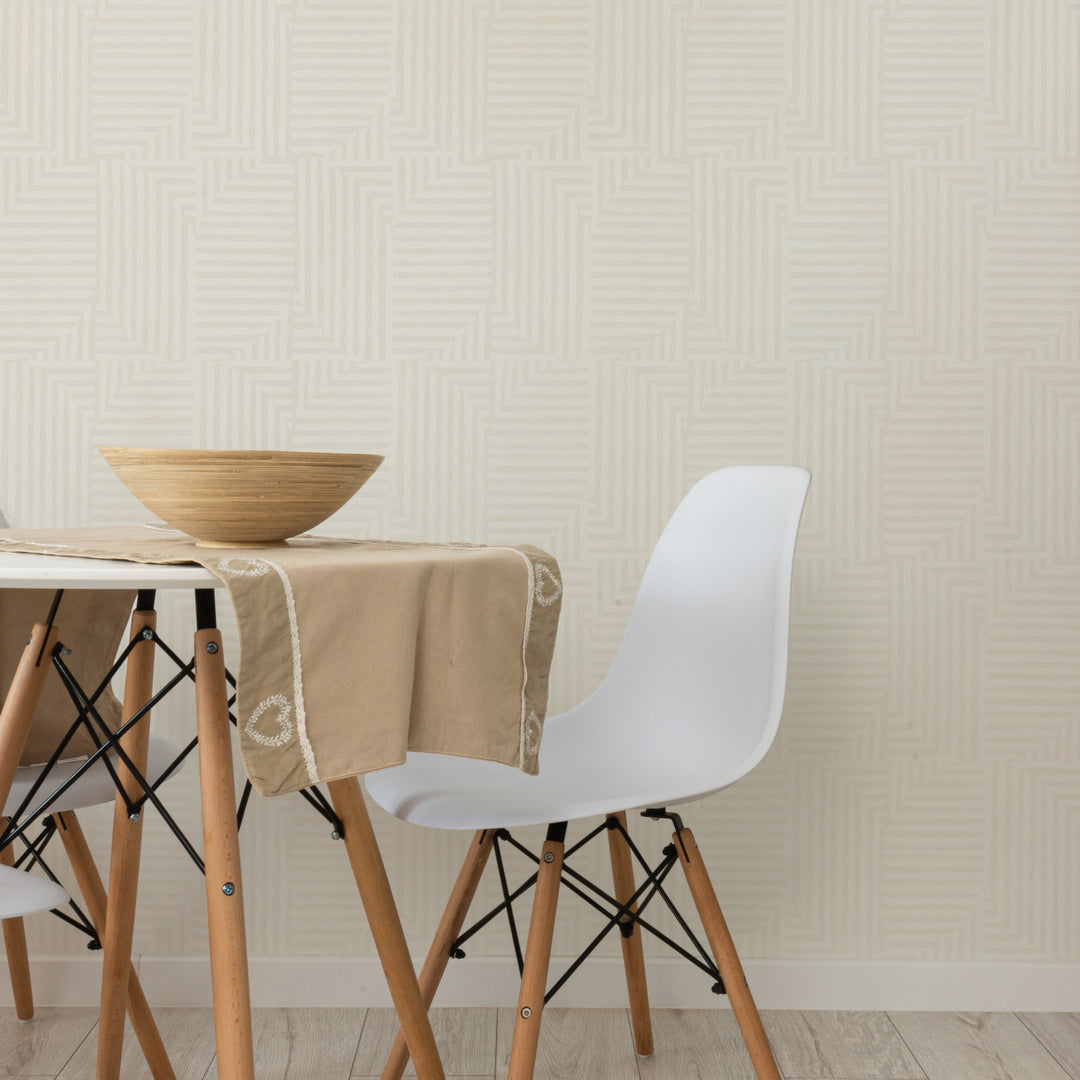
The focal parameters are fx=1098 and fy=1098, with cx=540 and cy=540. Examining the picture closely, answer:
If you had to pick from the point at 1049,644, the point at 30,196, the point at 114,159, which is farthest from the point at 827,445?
the point at 30,196

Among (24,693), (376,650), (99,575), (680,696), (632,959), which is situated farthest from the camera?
(632,959)

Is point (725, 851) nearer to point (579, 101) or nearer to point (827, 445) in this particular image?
point (827, 445)

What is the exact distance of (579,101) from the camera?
1.94 meters

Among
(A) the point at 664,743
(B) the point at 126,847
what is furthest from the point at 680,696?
(B) the point at 126,847

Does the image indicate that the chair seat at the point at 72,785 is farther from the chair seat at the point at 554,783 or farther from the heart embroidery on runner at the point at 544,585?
the heart embroidery on runner at the point at 544,585

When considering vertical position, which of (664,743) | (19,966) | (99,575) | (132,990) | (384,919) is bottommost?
(19,966)

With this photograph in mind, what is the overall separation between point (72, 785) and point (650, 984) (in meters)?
1.05

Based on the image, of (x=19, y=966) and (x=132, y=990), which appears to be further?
(x=19, y=966)

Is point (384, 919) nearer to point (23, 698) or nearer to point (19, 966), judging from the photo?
point (23, 698)

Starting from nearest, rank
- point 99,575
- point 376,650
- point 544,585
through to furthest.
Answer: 1. point 99,575
2. point 376,650
3. point 544,585

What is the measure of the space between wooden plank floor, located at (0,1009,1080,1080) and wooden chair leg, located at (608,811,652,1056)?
0.13 ft

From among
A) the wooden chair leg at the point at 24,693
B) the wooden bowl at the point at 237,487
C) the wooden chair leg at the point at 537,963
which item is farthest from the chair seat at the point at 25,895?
the wooden chair leg at the point at 537,963

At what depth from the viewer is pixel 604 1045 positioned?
180 cm

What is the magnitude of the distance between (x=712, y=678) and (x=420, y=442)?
0.71 m
